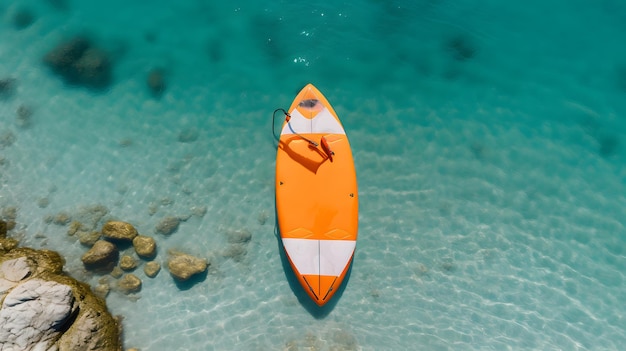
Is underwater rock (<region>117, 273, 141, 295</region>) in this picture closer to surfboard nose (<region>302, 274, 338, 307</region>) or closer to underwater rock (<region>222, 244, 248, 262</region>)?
underwater rock (<region>222, 244, 248, 262</region>)

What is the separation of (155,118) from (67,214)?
148 inches

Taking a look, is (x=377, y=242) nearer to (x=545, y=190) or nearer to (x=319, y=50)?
(x=545, y=190)

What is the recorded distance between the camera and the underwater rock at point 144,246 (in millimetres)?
10656

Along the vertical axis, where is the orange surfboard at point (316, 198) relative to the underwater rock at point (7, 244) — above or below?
above

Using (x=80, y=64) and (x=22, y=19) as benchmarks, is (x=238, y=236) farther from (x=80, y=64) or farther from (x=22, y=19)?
(x=22, y=19)

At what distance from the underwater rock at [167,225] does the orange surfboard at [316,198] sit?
10.1 feet

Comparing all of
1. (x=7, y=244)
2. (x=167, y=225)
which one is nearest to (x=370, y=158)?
(x=167, y=225)

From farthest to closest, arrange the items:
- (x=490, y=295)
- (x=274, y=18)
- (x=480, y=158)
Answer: (x=274, y=18) < (x=480, y=158) < (x=490, y=295)

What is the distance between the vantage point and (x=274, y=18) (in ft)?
40.7

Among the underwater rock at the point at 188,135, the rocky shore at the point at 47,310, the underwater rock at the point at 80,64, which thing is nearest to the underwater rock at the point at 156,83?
the underwater rock at the point at 80,64

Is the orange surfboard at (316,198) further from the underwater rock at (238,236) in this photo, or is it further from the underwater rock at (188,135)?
the underwater rock at (188,135)

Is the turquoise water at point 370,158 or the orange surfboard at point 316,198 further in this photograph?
the turquoise water at point 370,158

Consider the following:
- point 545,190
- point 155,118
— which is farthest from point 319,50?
point 545,190

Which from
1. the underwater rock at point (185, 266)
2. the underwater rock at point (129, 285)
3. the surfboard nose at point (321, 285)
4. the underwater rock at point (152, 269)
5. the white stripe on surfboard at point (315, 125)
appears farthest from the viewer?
the white stripe on surfboard at point (315, 125)
